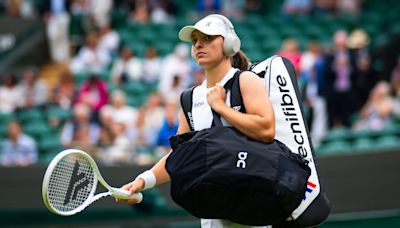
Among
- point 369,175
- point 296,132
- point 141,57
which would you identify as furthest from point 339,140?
point 296,132

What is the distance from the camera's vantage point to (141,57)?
15.3 meters

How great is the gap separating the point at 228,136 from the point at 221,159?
13 centimetres

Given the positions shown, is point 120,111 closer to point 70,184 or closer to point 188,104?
point 188,104

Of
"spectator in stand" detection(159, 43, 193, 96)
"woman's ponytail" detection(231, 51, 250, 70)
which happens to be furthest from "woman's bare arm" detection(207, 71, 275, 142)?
"spectator in stand" detection(159, 43, 193, 96)

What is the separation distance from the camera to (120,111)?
1274 centimetres

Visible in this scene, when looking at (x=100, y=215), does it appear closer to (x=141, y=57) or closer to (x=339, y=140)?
(x=339, y=140)

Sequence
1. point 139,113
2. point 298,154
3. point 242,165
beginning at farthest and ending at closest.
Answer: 1. point 139,113
2. point 298,154
3. point 242,165

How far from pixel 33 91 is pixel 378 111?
15.3 feet

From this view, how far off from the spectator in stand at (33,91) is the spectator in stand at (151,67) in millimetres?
1403

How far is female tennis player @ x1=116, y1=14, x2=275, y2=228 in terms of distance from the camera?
533cm

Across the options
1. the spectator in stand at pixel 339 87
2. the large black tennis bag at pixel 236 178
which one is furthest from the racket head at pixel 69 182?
the spectator in stand at pixel 339 87

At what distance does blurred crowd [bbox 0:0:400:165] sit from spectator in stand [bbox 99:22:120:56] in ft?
0.05

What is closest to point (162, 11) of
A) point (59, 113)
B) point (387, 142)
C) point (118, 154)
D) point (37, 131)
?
point (59, 113)

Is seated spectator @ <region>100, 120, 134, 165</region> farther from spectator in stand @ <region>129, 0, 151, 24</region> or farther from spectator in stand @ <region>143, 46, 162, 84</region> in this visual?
spectator in stand @ <region>129, 0, 151, 24</region>
